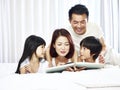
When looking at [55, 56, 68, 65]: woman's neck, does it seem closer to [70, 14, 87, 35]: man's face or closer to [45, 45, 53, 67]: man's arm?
[45, 45, 53, 67]: man's arm

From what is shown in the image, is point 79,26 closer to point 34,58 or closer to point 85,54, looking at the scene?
point 85,54

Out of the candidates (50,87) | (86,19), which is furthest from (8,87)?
(86,19)

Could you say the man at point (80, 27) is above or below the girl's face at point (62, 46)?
above

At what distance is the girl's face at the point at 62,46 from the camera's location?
1.32 meters

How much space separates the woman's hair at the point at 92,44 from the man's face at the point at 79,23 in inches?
2.4

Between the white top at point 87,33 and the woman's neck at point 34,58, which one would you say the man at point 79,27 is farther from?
the woman's neck at point 34,58

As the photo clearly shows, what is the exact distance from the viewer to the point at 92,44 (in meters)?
1.39

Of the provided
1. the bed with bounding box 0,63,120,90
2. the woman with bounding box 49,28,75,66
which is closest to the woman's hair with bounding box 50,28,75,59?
the woman with bounding box 49,28,75,66

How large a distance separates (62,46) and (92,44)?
0.19 metres

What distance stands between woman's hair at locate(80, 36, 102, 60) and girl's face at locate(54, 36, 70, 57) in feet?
0.36

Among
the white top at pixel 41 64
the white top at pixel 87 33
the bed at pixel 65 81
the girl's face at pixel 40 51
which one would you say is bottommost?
the bed at pixel 65 81

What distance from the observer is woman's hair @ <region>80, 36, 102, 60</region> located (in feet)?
4.54

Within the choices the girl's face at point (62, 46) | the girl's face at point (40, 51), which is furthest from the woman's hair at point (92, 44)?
the girl's face at point (40, 51)

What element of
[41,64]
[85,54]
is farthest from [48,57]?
[85,54]
